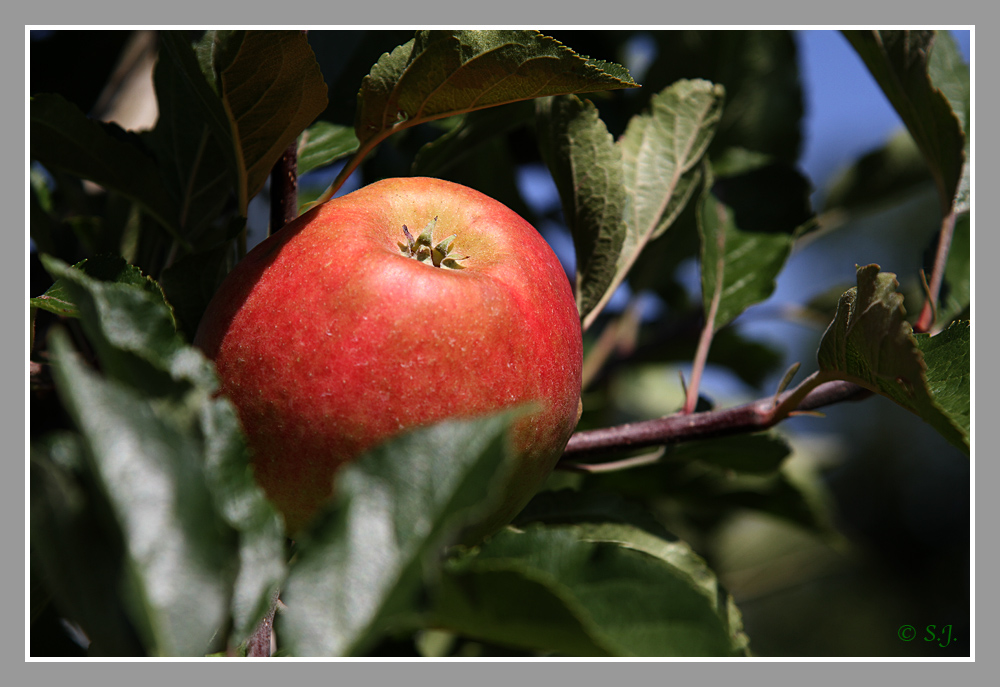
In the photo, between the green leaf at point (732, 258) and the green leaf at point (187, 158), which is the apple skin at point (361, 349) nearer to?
the green leaf at point (187, 158)

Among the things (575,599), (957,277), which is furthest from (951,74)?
(575,599)

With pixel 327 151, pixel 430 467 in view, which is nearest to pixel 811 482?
pixel 327 151

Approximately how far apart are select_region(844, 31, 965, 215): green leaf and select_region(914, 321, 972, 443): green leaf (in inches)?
15.0

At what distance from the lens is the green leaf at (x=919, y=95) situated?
2.68 feet

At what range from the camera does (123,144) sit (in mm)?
760

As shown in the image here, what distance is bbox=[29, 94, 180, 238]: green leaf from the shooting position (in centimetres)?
71

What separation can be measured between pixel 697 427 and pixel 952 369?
26 centimetres

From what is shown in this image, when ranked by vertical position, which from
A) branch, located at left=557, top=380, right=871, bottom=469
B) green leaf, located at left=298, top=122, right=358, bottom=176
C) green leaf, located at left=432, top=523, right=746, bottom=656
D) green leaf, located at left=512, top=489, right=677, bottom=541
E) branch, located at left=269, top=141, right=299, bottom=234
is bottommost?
green leaf, located at left=512, top=489, right=677, bottom=541

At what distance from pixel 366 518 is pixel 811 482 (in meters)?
1.43

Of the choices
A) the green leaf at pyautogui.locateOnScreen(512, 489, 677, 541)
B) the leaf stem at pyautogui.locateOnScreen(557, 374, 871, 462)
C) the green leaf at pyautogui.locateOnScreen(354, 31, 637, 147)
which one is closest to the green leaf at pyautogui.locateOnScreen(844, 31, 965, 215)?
the leaf stem at pyautogui.locateOnScreen(557, 374, 871, 462)

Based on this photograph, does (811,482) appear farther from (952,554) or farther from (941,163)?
(952,554)

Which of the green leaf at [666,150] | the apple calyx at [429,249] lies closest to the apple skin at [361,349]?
the apple calyx at [429,249]

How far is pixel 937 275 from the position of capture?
2.90 ft

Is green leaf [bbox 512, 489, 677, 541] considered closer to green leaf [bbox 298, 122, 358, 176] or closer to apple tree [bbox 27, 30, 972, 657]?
apple tree [bbox 27, 30, 972, 657]
